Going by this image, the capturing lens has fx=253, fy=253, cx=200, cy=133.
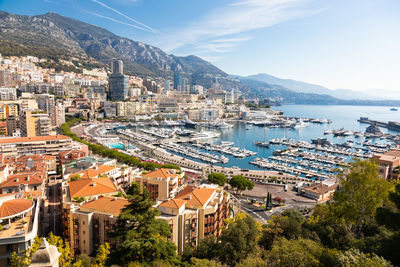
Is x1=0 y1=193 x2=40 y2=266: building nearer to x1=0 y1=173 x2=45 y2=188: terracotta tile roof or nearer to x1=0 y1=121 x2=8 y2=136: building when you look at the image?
x1=0 y1=173 x2=45 y2=188: terracotta tile roof

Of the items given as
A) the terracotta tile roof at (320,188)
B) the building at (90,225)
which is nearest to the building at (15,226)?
the building at (90,225)

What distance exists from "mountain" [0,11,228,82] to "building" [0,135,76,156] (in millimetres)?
70193

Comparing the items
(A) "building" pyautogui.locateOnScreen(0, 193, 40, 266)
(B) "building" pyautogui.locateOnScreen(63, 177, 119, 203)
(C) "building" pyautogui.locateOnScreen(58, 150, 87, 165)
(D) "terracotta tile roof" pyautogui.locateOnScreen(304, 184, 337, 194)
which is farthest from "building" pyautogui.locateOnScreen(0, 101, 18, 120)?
(D) "terracotta tile roof" pyautogui.locateOnScreen(304, 184, 337, 194)

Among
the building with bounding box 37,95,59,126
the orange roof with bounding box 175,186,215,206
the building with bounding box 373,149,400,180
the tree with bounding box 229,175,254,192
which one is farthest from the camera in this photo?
the building with bounding box 37,95,59,126

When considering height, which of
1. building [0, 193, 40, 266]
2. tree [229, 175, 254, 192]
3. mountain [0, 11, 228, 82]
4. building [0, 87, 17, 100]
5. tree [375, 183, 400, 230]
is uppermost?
mountain [0, 11, 228, 82]

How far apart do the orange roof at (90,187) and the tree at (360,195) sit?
12.1m

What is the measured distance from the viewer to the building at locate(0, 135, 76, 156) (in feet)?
91.4

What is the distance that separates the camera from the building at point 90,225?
40.8 feet

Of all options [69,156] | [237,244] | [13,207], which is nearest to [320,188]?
[237,244]

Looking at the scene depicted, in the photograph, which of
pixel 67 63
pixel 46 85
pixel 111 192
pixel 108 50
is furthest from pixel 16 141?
pixel 108 50

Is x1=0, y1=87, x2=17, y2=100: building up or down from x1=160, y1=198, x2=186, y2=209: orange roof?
up

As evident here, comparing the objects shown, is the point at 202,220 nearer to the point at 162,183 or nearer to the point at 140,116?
the point at 162,183

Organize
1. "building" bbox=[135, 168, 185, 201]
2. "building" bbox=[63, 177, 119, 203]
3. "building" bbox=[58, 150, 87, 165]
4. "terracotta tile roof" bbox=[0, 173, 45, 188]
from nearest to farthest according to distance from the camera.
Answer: "building" bbox=[63, 177, 119, 203] → "terracotta tile roof" bbox=[0, 173, 45, 188] → "building" bbox=[135, 168, 185, 201] → "building" bbox=[58, 150, 87, 165]

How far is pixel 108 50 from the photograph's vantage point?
533ft
